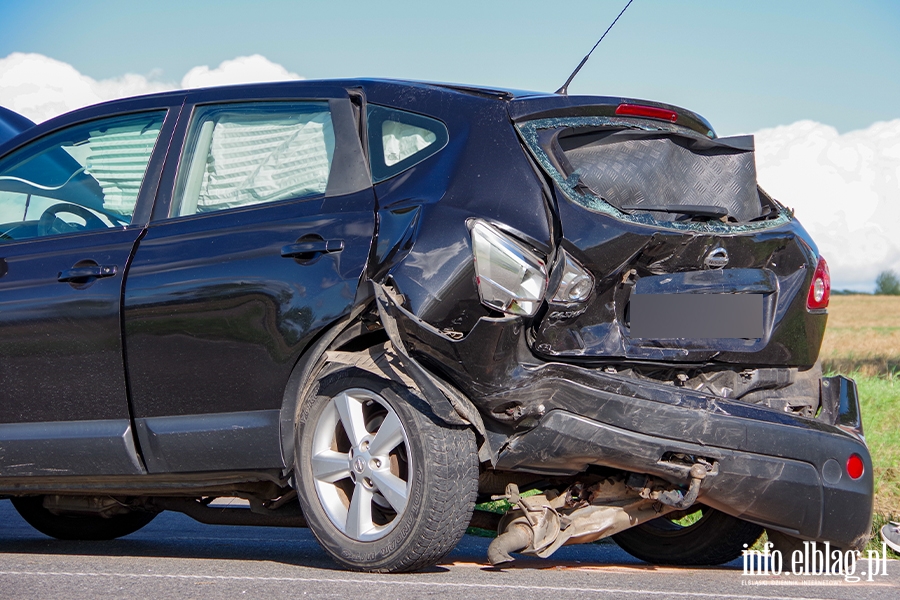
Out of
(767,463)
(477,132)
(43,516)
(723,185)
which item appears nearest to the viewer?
(767,463)

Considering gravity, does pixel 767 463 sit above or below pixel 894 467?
above

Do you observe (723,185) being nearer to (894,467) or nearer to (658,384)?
(658,384)

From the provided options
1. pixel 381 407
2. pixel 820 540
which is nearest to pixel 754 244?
pixel 820 540

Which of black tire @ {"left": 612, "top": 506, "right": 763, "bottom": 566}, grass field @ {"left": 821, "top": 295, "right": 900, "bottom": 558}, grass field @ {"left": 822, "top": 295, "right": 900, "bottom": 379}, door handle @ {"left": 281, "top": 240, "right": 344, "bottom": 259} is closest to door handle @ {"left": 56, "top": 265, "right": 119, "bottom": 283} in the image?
door handle @ {"left": 281, "top": 240, "right": 344, "bottom": 259}

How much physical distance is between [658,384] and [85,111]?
116 inches

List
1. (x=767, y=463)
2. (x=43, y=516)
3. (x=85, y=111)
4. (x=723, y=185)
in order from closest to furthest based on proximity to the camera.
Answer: (x=767, y=463)
(x=723, y=185)
(x=85, y=111)
(x=43, y=516)

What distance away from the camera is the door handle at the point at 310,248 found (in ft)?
13.6

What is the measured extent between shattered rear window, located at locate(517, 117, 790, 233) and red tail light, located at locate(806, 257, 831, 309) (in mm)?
256

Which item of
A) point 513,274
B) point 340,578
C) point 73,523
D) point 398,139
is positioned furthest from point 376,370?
point 73,523

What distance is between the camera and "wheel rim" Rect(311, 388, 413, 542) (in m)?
3.99

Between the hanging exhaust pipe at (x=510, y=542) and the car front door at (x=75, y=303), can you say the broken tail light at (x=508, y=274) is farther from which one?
the car front door at (x=75, y=303)

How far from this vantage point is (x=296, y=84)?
4633 mm

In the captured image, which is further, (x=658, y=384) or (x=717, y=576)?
(x=717, y=576)

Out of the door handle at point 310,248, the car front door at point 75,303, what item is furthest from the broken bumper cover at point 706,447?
the car front door at point 75,303
